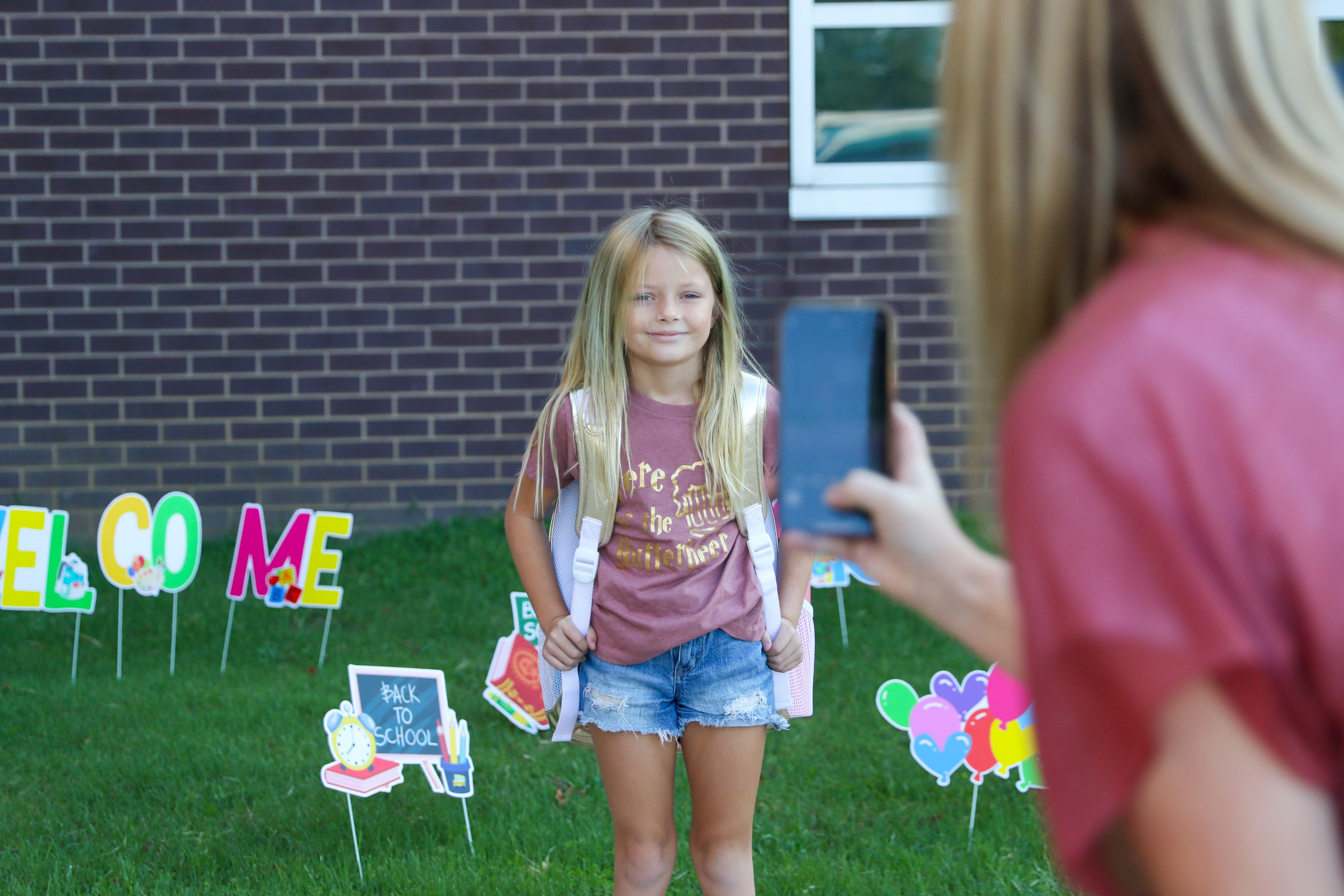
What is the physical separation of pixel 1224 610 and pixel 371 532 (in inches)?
A: 250

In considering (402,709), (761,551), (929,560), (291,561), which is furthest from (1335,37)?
(929,560)

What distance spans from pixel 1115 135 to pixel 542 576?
6.89ft

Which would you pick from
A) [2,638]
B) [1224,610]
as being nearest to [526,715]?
[2,638]

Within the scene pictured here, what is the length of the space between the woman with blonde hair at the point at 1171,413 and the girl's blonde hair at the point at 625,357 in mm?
1846

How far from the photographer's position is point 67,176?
6.54 m

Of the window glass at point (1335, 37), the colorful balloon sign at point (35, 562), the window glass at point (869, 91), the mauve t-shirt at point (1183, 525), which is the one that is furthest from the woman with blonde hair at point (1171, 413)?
the window glass at point (1335, 37)

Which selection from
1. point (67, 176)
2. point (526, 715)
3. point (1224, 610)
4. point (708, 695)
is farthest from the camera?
point (67, 176)

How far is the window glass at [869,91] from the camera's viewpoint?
21.9 feet

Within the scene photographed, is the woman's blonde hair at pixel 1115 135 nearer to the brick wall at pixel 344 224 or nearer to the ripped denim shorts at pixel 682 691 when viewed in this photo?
the ripped denim shorts at pixel 682 691

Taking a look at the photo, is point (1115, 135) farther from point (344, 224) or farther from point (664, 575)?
point (344, 224)

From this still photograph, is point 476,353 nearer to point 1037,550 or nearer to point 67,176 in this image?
point 67,176

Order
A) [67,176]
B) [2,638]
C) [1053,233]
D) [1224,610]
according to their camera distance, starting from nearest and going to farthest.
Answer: [1224,610] < [1053,233] < [2,638] < [67,176]

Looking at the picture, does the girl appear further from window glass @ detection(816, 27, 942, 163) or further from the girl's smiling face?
window glass @ detection(816, 27, 942, 163)

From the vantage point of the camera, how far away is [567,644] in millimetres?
2699
